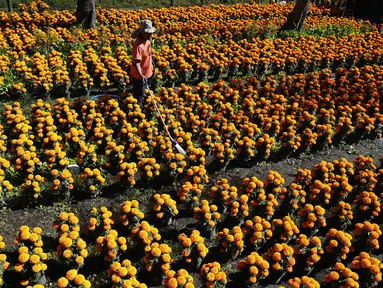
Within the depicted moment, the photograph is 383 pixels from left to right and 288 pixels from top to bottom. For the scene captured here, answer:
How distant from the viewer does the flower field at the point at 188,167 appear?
4.27 meters

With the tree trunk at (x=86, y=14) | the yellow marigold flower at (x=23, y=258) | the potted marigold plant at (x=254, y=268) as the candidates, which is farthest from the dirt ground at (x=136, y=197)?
the tree trunk at (x=86, y=14)

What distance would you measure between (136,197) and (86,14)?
24.6 feet

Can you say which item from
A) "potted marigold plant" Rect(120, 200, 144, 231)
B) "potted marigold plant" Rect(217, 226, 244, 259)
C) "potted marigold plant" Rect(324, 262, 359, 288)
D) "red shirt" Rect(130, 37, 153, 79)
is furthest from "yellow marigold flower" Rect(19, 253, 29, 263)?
"red shirt" Rect(130, 37, 153, 79)

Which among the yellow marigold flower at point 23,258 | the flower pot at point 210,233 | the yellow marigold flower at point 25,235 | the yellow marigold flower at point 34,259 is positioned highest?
the yellow marigold flower at point 25,235

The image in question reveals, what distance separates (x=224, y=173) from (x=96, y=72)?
3839 mm

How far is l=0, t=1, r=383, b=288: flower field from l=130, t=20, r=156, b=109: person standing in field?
37cm

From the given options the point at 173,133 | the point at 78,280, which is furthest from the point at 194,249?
the point at 173,133

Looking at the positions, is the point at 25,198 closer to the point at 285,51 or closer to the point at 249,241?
the point at 249,241

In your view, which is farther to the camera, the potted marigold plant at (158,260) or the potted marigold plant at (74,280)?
the potted marigold plant at (158,260)

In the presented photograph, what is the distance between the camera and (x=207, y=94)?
8.55 metres

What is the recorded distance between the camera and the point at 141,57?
6.91m

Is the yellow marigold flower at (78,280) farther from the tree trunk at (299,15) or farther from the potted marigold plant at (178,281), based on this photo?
the tree trunk at (299,15)

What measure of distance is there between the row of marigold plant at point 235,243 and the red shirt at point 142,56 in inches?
120

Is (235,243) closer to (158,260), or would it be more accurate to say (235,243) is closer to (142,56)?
(158,260)
